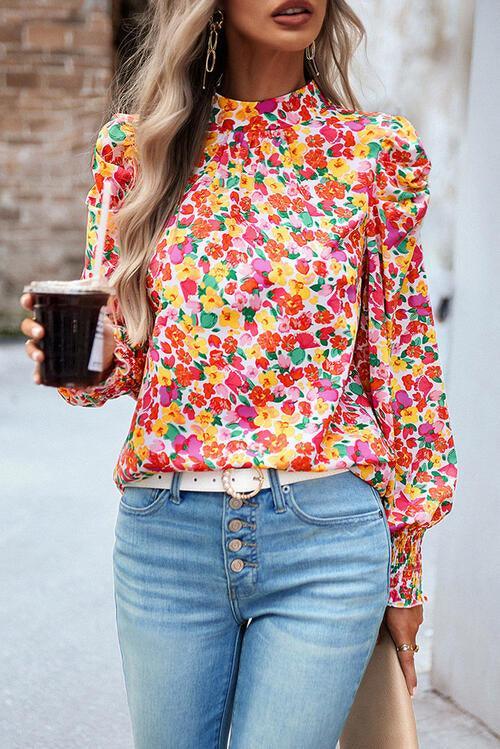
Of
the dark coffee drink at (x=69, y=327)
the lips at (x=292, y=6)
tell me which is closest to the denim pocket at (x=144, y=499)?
the dark coffee drink at (x=69, y=327)

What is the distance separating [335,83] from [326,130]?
20 cm

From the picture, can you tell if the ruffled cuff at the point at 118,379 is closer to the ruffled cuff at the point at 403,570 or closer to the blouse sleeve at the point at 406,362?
the blouse sleeve at the point at 406,362

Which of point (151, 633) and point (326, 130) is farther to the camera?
point (326, 130)

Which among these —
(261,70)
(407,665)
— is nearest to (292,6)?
(261,70)

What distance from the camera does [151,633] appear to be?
1.58 m

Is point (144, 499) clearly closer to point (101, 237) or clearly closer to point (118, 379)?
point (118, 379)

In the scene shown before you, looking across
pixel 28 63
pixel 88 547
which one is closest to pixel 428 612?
pixel 88 547

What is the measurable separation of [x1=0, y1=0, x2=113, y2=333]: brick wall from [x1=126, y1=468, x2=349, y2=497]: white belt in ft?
21.9

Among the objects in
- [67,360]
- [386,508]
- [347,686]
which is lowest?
[347,686]

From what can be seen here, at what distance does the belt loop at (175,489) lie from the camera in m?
1.54

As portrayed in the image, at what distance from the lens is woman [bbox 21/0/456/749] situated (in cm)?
152

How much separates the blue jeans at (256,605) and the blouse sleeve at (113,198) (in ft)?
0.63

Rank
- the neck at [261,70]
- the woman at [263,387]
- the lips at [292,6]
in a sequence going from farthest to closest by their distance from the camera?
the neck at [261,70], the lips at [292,6], the woman at [263,387]

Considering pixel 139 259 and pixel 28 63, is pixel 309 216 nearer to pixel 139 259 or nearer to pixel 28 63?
pixel 139 259
